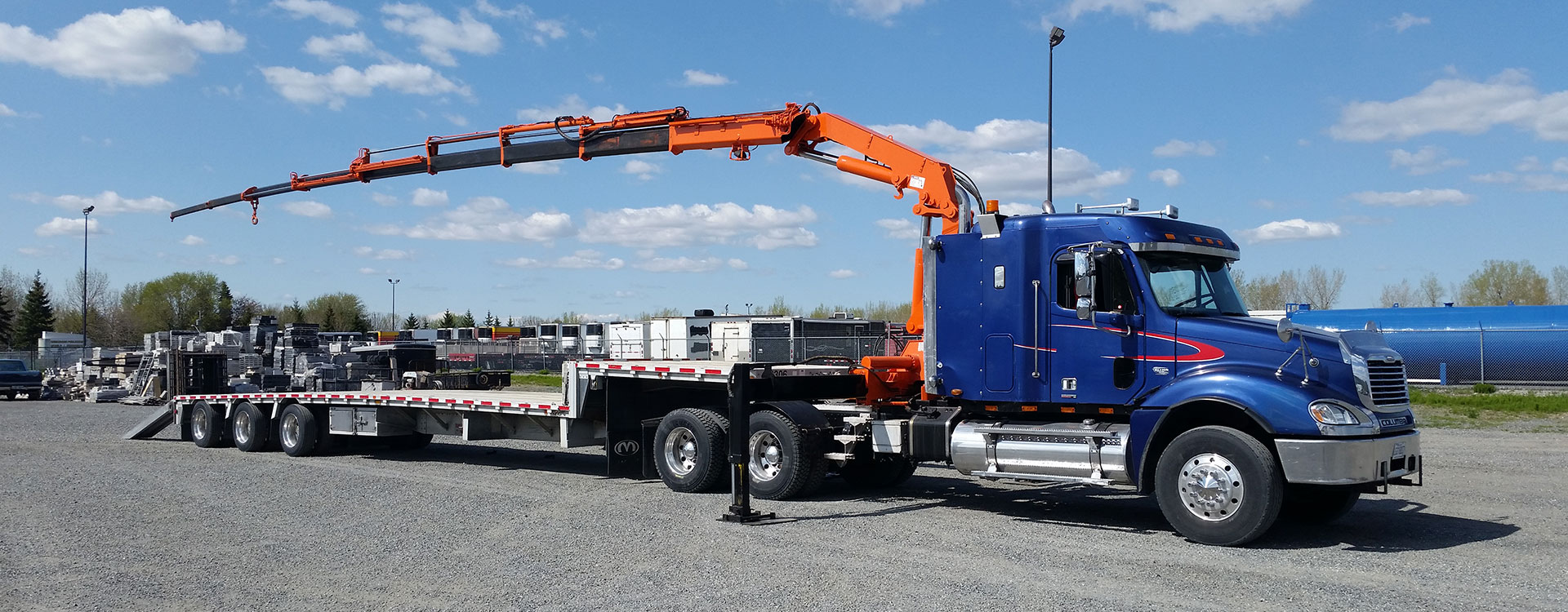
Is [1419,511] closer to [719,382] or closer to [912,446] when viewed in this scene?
[912,446]

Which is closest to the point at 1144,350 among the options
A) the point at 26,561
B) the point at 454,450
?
the point at 26,561

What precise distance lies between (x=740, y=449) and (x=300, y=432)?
9.87 metres

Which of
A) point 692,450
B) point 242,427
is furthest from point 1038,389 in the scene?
point 242,427

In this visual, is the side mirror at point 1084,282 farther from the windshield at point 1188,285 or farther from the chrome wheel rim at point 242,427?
the chrome wheel rim at point 242,427

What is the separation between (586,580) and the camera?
7.75 metres

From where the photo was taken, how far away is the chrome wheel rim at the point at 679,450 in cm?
1262

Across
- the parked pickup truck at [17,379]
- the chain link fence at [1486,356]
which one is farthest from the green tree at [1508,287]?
the parked pickup truck at [17,379]

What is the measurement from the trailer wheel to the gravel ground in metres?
4.77

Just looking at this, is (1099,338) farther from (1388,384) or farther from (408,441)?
(408,441)

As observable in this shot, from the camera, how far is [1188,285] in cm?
973

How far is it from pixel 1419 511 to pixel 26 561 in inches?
468

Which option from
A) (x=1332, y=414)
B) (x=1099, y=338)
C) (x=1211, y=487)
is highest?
(x=1099, y=338)

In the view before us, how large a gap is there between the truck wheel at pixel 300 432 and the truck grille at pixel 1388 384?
14611 mm

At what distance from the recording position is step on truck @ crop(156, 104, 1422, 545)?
879 centimetres
